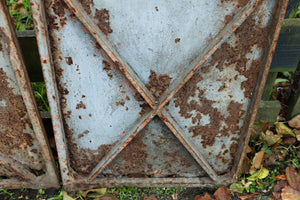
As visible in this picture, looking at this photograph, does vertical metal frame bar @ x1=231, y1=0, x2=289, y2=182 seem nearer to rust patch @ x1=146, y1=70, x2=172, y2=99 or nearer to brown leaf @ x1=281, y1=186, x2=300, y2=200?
brown leaf @ x1=281, y1=186, x2=300, y2=200

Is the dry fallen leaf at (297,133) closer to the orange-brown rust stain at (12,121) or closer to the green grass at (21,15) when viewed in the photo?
the orange-brown rust stain at (12,121)

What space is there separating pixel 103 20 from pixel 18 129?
925mm

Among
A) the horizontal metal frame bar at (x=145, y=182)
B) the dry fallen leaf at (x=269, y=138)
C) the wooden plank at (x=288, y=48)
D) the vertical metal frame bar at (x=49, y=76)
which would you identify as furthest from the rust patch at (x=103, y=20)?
the dry fallen leaf at (x=269, y=138)

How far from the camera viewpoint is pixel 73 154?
6.15 ft

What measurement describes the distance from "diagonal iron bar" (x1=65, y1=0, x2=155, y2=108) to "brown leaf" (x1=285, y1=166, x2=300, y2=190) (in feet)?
4.00

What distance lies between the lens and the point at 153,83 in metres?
1.64

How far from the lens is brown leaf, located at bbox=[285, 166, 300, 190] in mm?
1992

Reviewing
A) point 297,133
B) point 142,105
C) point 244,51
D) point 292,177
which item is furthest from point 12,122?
point 297,133

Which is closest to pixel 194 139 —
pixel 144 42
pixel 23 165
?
pixel 144 42

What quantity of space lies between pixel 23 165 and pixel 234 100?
151 centimetres

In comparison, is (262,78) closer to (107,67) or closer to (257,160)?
(257,160)

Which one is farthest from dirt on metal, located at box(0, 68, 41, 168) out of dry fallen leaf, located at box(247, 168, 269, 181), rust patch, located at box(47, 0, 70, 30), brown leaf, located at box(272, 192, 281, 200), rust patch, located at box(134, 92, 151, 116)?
brown leaf, located at box(272, 192, 281, 200)

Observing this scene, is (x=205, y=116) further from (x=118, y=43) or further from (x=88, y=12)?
(x=88, y=12)

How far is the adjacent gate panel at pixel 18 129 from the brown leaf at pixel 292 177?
1.70 m
